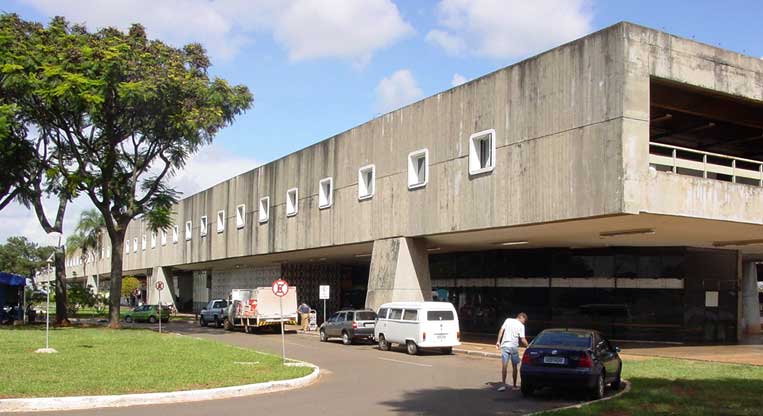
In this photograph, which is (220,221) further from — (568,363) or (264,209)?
(568,363)

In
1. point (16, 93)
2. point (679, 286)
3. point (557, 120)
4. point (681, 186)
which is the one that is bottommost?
point (679, 286)

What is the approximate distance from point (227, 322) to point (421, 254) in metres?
16.2

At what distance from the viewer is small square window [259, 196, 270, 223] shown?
148ft

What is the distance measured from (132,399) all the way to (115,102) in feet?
82.2

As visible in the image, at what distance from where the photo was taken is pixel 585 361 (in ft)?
47.8

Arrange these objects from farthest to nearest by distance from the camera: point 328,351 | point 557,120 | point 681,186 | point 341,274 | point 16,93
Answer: point 341,274, point 16,93, point 328,351, point 557,120, point 681,186

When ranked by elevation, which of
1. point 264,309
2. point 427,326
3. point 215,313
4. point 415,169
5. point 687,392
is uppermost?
point 415,169

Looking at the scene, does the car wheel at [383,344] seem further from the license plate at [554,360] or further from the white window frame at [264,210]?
the white window frame at [264,210]

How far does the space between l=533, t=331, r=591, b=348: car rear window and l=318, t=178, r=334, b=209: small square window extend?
22493mm

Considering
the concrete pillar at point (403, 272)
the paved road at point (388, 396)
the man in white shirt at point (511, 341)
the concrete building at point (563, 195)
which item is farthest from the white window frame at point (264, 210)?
the man in white shirt at point (511, 341)

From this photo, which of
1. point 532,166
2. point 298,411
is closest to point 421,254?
point 532,166

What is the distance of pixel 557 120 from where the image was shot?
23.3 metres

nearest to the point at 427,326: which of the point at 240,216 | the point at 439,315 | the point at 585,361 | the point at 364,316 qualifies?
the point at 439,315

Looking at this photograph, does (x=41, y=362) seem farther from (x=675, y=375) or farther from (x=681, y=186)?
(x=681, y=186)
